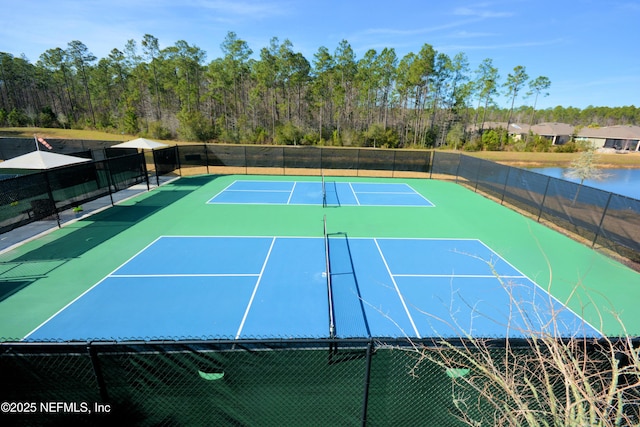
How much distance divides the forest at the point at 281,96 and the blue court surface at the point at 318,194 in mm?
24120

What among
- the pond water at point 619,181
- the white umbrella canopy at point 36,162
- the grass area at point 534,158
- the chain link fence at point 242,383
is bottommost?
the pond water at point 619,181

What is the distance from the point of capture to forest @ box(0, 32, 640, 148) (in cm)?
4591

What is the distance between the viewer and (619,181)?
33125 mm

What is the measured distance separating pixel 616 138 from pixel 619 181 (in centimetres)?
4408

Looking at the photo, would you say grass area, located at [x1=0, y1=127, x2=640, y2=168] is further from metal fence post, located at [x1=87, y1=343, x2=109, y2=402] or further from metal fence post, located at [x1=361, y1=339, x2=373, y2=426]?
metal fence post, located at [x1=361, y1=339, x2=373, y2=426]

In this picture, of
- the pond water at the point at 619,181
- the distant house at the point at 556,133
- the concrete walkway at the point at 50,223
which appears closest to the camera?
the concrete walkway at the point at 50,223

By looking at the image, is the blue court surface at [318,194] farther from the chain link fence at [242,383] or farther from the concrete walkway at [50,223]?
the chain link fence at [242,383]

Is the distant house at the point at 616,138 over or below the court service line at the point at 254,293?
over

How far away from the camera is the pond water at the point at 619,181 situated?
2793 centimetres

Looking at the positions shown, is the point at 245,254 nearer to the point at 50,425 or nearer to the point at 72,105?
the point at 50,425

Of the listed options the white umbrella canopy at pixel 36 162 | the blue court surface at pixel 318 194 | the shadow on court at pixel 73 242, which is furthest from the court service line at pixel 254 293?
the white umbrella canopy at pixel 36 162

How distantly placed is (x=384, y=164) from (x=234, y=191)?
1231cm

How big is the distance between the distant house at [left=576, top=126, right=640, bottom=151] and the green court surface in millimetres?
66609

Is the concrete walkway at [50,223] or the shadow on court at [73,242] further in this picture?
the concrete walkway at [50,223]
